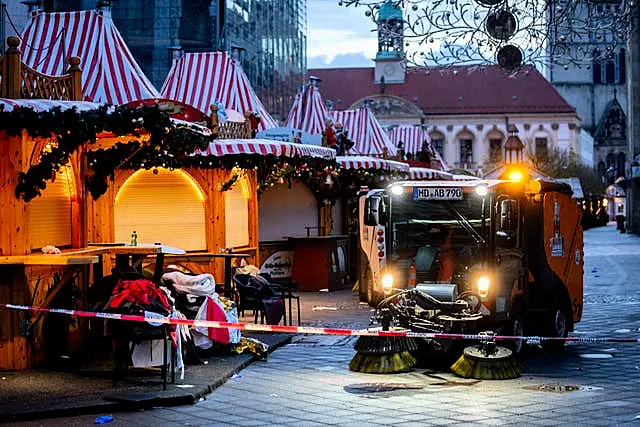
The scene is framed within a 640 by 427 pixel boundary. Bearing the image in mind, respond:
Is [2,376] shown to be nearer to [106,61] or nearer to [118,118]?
[118,118]

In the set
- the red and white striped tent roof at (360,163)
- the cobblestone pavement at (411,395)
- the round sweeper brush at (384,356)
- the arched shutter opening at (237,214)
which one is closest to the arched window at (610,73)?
the red and white striped tent roof at (360,163)

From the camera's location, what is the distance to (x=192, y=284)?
14.8 metres

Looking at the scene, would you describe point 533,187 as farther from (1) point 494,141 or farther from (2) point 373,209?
(1) point 494,141

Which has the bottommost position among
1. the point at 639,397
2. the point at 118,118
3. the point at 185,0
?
the point at 639,397

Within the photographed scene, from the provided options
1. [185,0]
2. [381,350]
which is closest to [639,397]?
[381,350]

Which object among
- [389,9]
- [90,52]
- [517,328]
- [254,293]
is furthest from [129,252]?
[389,9]

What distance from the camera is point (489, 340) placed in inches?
528

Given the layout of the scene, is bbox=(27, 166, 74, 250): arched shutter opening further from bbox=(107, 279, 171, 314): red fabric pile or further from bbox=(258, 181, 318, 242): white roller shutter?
bbox=(258, 181, 318, 242): white roller shutter

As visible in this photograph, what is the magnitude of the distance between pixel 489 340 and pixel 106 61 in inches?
473

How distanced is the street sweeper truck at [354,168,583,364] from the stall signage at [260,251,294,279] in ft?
34.5

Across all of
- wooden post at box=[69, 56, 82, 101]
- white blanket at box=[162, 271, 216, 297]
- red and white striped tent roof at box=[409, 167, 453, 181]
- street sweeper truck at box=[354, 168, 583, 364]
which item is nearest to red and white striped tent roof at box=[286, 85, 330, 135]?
red and white striped tent roof at box=[409, 167, 453, 181]

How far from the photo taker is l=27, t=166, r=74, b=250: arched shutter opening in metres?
14.1

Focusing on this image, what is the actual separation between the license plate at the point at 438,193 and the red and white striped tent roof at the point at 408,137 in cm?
4666

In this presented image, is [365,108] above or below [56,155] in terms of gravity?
above
